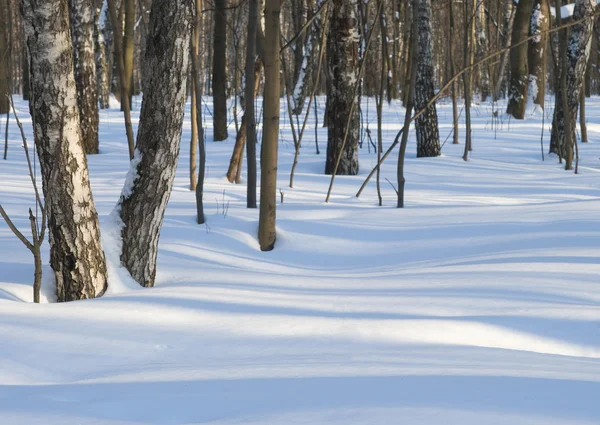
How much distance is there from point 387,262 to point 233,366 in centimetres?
217

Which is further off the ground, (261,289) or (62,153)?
(62,153)

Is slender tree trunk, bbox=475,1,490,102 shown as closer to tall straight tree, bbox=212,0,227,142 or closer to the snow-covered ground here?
tall straight tree, bbox=212,0,227,142

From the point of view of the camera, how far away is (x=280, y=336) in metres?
2.49

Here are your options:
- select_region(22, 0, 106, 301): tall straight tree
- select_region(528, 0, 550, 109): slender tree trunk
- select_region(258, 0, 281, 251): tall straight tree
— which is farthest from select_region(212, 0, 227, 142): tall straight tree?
select_region(22, 0, 106, 301): tall straight tree

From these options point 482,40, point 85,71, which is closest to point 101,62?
point 85,71

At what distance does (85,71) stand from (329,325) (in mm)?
7558

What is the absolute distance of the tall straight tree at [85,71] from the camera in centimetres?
905

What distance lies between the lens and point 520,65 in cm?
1445

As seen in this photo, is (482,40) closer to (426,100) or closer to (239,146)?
(426,100)

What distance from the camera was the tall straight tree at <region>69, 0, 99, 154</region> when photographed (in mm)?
9047

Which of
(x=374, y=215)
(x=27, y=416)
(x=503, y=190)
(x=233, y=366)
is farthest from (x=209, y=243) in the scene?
(x=503, y=190)

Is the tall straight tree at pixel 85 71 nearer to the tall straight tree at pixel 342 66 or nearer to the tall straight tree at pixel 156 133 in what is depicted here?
the tall straight tree at pixel 342 66

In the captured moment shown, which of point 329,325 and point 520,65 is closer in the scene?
point 329,325

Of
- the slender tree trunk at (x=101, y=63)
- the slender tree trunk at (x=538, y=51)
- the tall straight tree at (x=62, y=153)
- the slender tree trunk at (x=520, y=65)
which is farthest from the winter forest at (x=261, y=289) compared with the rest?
the slender tree trunk at (x=101, y=63)
